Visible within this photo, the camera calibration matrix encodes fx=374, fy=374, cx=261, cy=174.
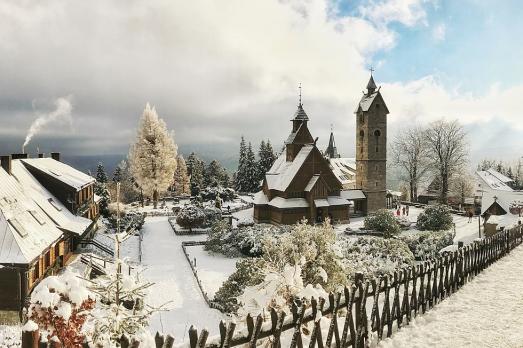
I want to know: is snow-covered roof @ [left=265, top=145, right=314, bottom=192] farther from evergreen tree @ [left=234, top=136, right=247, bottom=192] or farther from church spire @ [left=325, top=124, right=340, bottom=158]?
church spire @ [left=325, top=124, right=340, bottom=158]

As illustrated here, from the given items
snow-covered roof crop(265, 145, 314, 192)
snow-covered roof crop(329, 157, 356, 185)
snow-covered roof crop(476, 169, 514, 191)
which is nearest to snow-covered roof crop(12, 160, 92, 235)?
snow-covered roof crop(265, 145, 314, 192)

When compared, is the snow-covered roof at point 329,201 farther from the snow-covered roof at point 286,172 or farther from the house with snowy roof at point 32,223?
the house with snowy roof at point 32,223

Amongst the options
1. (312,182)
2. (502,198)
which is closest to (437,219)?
(502,198)

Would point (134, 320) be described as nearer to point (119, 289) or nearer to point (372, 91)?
point (119, 289)

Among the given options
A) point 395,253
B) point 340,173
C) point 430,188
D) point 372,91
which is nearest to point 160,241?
point 395,253

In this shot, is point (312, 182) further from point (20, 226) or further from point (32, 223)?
point (20, 226)

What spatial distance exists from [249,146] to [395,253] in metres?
52.8

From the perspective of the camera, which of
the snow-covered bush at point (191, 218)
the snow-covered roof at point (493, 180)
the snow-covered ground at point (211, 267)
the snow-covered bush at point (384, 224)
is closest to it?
the snow-covered ground at point (211, 267)

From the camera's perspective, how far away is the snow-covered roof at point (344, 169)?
207ft

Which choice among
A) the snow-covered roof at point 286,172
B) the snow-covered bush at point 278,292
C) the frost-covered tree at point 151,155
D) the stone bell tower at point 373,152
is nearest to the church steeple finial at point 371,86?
the stone bell tower at point 373,152

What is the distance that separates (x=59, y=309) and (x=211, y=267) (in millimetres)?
21699

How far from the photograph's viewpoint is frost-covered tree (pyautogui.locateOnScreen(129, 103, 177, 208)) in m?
50.6

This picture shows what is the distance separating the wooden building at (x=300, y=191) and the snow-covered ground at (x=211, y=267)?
1012cm

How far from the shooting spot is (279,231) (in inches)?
1280
